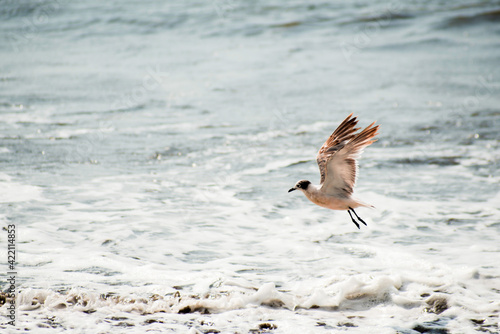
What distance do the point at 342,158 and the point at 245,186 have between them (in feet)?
10.9

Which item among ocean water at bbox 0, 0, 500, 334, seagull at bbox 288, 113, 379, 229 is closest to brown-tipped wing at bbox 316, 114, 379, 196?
seagull at bbox 288, 113, 379, 229

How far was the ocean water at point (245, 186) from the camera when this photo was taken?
15.9ft

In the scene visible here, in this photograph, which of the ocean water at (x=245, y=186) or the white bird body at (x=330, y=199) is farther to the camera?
the white bird body at (x=330, y=199)

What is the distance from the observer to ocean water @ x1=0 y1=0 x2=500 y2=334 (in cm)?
483

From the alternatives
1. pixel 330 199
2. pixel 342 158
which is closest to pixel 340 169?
pixel 342 158

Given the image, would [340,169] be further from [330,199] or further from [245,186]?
[245,186]

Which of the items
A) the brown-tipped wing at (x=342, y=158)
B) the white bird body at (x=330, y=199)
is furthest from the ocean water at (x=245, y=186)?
the brown-tipped wing at (x=342, y=158)

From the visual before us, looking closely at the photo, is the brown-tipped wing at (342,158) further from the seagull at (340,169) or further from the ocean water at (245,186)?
the ocean water at (245,186)

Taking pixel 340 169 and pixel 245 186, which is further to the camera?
pixel 245 186

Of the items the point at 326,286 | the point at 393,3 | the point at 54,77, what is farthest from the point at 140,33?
the point at 326,286

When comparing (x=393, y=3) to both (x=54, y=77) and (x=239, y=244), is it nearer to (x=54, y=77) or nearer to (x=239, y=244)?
(x=54, y=77)

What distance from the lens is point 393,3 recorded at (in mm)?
24719

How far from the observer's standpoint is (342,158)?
5117mm

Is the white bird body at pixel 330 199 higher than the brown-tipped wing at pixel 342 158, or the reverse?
the brown-tipped wing at pixel 342 158
